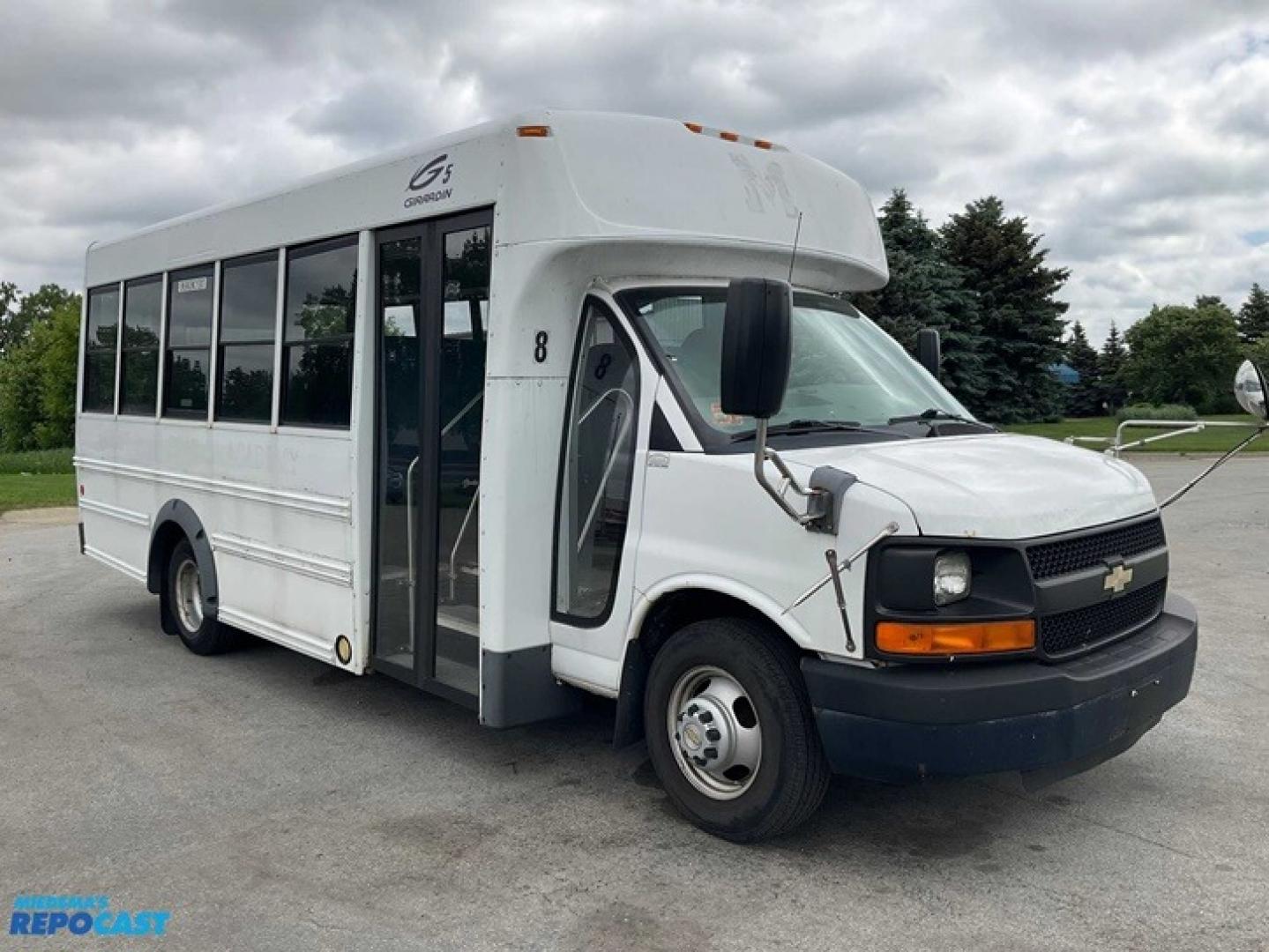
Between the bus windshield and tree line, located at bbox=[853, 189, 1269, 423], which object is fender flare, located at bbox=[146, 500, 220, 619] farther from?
tree line, located at bbox=[853, 189, 1269, 423]

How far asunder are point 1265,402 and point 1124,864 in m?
2.02

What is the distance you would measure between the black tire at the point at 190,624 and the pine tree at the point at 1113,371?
6413 cm

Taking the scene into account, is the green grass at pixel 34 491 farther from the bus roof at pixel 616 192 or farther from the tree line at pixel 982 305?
the tree line at pixel 982 305

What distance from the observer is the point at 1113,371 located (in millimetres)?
68938

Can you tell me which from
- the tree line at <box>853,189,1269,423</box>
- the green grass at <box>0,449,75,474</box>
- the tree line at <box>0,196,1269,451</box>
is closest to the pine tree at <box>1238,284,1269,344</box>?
the tree line at <box>0,196,1269,451</box>

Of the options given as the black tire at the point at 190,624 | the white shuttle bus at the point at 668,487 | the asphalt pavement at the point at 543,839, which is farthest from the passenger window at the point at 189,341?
the asphalt pavement at the point at 543,839

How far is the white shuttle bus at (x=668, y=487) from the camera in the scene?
12.3 ft

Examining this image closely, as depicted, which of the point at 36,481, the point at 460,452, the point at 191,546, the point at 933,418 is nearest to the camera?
the point at 933,418

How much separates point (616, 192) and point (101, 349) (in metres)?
5.92

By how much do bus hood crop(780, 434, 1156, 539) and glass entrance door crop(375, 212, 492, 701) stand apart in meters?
1.74

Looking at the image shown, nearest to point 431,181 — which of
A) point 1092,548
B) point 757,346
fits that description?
point 757,346

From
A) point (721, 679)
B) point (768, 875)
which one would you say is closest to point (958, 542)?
point (721, 679)

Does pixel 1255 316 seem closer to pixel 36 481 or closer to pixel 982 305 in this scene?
pixel 982 305

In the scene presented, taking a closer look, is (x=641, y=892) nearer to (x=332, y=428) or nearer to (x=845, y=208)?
(x=332, y=428)
